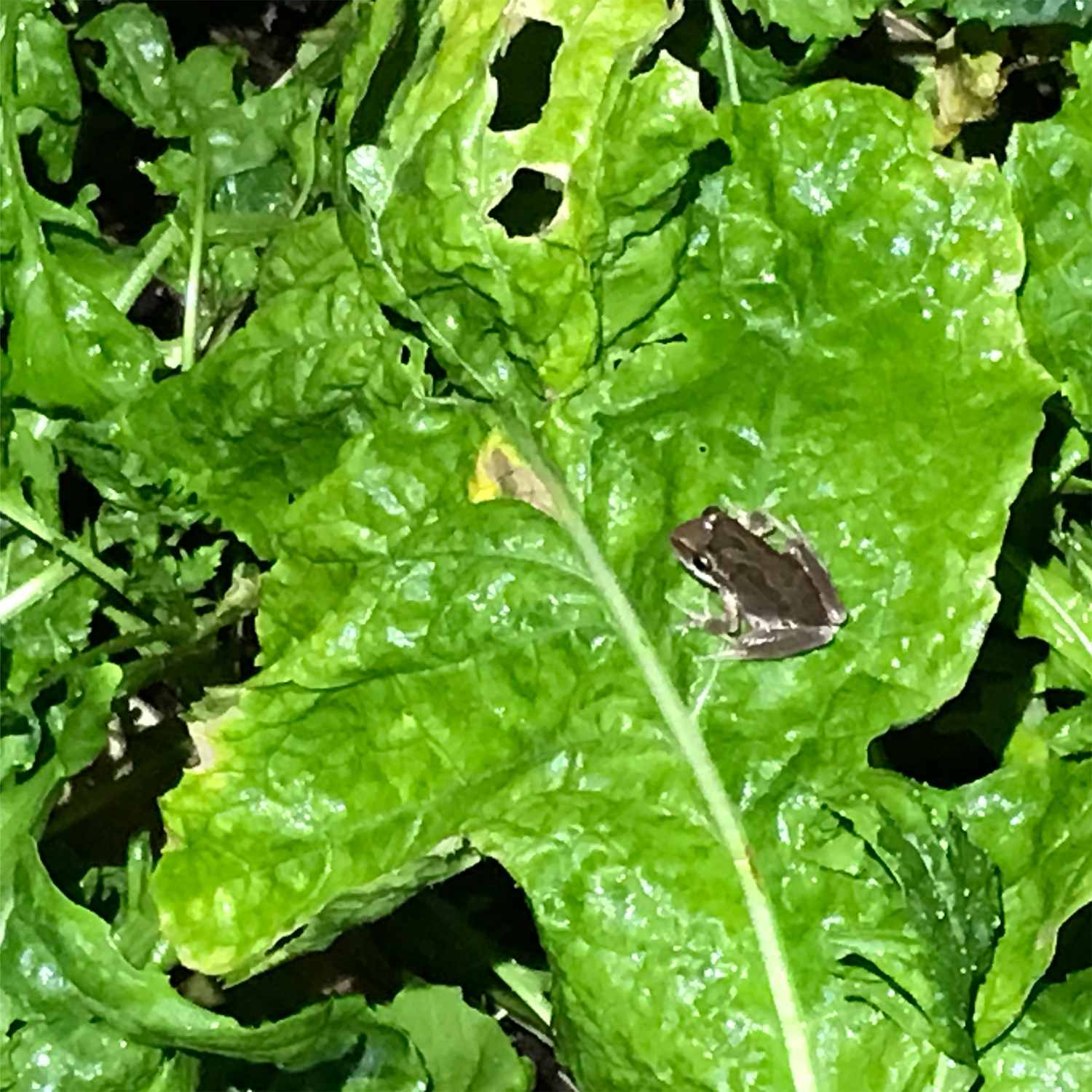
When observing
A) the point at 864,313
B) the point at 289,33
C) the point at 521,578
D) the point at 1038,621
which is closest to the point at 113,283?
the point at 289,33

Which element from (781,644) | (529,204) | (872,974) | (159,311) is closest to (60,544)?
(159,311)

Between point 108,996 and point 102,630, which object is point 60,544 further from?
point 108,996

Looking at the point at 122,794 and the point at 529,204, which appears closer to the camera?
the point at 529,204

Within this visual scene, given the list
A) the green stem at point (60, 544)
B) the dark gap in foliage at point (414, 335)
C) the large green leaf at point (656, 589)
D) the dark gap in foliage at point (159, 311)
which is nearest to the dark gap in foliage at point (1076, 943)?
the large green leaf at point (656, 589)

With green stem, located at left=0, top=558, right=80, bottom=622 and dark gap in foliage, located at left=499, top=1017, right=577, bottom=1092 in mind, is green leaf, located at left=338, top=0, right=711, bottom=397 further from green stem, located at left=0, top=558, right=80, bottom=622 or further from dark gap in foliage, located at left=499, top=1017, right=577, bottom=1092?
dark gap in foliage, located at left=499, top=1017, right=577, bottom=1092

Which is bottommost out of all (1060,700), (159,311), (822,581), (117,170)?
(1060,700)
